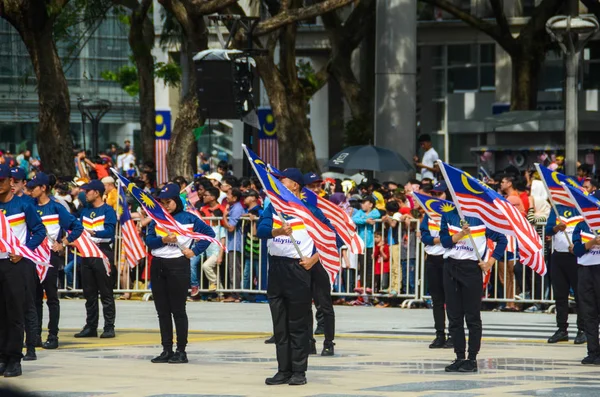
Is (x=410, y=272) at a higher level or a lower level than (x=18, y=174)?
lower

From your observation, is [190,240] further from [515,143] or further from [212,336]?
[515,143]

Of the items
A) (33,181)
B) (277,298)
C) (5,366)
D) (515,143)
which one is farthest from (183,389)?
(515,143)

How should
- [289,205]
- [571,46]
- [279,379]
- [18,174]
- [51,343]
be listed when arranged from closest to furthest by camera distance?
[279,379] < [289,205] < [18,174] < [51,343] < [571,46]

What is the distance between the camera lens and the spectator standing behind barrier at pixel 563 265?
1535cm

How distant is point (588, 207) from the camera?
45.4 ft

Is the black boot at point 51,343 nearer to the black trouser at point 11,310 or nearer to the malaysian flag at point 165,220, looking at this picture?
the malaysian flag at point 165,220

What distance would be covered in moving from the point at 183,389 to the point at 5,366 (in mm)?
2143

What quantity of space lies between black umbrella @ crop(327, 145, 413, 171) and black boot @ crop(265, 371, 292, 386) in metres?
14.0

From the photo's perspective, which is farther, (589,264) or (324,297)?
(324,297)

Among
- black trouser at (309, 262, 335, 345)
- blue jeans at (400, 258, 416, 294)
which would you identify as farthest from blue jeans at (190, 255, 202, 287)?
black trouser at (309, 262, 335, 345)

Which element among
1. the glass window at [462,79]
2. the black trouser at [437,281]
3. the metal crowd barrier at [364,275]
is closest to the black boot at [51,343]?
the black trouser at [437,281]

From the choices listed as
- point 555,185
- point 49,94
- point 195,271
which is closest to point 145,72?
point 49,94

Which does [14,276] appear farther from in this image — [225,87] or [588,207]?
[225,87]

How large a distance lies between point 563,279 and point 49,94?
1427cm
